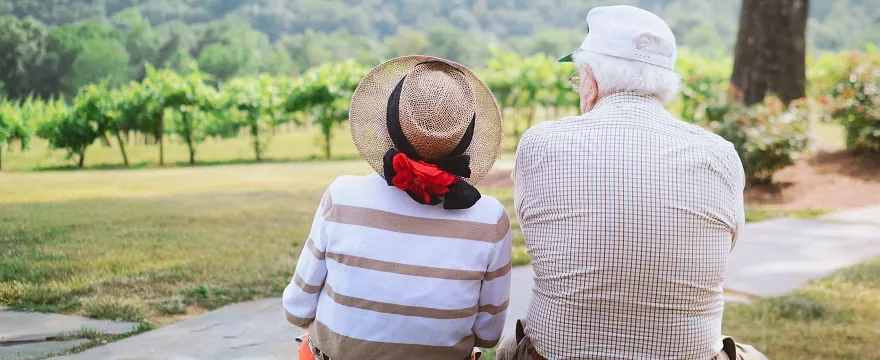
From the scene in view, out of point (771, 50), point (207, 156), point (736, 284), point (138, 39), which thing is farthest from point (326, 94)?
point (771, 50)

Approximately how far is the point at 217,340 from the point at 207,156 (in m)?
1.99

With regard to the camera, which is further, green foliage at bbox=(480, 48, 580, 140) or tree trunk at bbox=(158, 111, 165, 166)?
green foliage at bbox=(480, 48, 580, 140)

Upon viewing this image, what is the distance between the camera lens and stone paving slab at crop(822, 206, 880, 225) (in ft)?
25.6

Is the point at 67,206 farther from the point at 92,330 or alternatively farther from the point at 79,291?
the point at 92,330

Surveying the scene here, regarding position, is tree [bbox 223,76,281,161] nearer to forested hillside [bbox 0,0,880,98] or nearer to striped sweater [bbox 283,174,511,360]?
forested hillside [bbox 0,0,880,98]

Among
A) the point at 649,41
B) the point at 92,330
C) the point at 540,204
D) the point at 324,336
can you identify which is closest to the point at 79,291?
the point at 92,330

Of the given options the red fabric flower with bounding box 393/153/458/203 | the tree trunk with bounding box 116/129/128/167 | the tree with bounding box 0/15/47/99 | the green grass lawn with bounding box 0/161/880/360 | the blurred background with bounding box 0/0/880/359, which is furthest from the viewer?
the tree trunk with bounding box 116/129/128/167

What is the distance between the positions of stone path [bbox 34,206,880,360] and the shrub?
35.1 inches

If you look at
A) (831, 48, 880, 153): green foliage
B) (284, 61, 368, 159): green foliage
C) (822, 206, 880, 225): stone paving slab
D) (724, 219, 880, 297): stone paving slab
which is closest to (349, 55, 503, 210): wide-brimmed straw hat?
(724, 219, 880, 297): stone paving slab

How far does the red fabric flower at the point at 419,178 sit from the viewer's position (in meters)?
2.27

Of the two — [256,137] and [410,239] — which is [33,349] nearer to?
[410,239]

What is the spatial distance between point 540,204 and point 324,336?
685 mm

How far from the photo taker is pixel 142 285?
421 cm

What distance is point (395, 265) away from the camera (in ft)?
7.66
